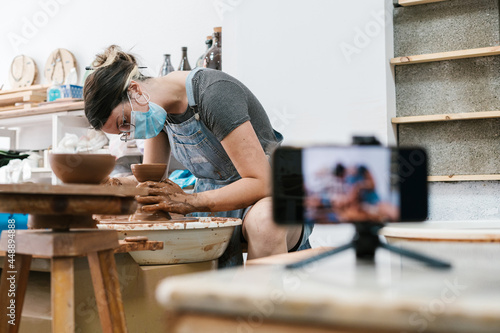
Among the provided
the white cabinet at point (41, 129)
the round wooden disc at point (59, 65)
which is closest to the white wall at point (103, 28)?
the round wooden disc at point (59, 65)

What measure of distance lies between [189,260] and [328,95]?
162 cm

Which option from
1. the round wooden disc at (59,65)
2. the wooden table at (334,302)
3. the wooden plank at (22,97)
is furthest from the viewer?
the round wooden disc at (59,65)

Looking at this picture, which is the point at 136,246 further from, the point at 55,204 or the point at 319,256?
the point at 319,256

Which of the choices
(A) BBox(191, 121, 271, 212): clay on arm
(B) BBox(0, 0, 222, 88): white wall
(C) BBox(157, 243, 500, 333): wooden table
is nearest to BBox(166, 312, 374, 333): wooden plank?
(C) BBox(157, 243, 500, 333): wooden table

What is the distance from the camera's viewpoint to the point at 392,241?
1235 millimetres

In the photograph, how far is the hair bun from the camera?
1817 mm

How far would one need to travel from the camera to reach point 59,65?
439cm

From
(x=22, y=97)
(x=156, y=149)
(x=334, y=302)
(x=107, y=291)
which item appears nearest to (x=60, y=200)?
(x=107, y=291)

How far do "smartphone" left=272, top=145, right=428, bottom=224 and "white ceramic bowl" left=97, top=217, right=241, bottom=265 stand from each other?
35.9 inches

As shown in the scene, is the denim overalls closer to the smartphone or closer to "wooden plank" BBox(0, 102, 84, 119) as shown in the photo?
the smartphone

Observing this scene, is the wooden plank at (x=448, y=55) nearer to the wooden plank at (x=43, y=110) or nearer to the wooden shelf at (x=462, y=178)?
the wooden shelf at (x=462, y=178)

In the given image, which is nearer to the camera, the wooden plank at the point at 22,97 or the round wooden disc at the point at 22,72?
the wooden plank at the point at 22,97

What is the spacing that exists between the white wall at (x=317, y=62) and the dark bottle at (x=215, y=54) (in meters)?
0.09

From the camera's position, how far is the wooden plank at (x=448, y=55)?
8.76 feet
